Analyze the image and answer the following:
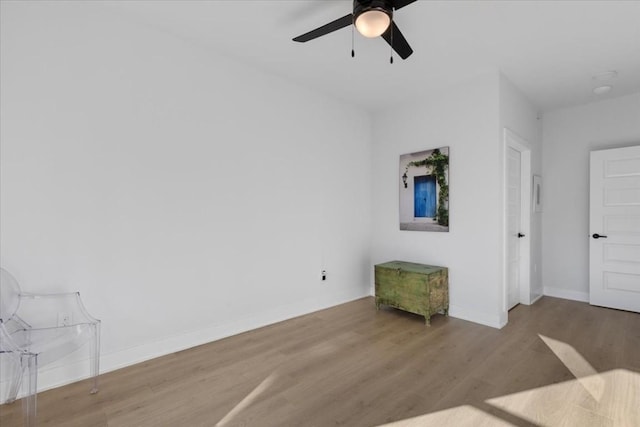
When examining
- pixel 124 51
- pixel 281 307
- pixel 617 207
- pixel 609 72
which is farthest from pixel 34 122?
pixel 617 207

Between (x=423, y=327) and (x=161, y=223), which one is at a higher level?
(x=161, y=223)

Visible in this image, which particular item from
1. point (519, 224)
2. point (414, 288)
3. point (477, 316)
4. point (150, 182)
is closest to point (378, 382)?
point (414, 288)

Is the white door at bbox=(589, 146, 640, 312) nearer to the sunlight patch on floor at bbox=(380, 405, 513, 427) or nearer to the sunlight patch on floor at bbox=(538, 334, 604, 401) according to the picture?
the sunlight patch on floor at bbox=(538, 334, 604, 401)

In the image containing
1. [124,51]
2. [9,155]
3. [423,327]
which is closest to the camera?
[9,155]

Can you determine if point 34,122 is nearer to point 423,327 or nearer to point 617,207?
point 423,327

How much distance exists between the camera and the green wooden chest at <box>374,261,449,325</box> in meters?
3.43

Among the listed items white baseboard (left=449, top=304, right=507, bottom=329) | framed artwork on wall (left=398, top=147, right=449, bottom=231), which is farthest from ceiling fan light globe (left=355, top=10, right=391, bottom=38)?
white baseboard (left=449, top=304, right=507, bottom=329)

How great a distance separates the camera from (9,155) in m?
2.05

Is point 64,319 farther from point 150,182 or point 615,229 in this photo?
point 615,229

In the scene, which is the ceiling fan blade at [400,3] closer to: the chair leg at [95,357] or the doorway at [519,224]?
the doorway at [519,224]

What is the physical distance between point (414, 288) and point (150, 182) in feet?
9.39

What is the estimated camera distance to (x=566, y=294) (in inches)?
175

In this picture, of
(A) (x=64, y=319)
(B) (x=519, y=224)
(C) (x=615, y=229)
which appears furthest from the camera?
(B) (x=519, y=224)

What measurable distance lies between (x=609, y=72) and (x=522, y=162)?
4.10 feet
